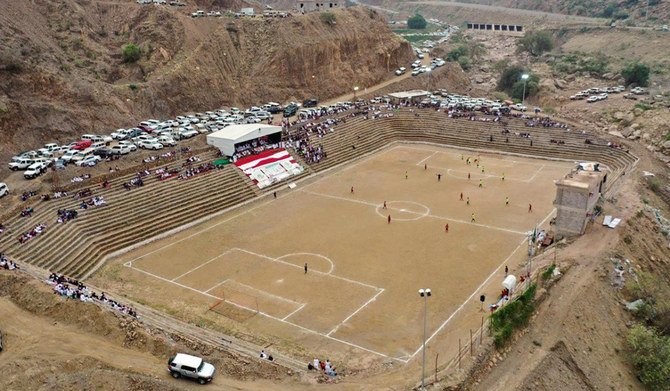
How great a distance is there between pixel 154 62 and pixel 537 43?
3847 inches

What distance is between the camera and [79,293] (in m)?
34.7

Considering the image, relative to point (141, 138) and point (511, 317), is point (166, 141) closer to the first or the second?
point (141, 138)

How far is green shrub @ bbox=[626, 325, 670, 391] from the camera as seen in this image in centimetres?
3125

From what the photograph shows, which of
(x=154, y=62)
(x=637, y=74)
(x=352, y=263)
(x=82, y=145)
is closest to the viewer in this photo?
(x=352, y=263)

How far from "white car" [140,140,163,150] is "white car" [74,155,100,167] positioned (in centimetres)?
615

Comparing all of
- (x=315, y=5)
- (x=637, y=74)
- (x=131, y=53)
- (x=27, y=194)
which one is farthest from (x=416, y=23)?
(x=27, y=194)

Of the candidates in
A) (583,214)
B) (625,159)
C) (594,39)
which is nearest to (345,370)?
(583,214)

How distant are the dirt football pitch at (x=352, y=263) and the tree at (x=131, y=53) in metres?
36.3

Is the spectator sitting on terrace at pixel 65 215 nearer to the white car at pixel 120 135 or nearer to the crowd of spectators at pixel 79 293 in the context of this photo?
the crowd of spectators at pixel 79 293

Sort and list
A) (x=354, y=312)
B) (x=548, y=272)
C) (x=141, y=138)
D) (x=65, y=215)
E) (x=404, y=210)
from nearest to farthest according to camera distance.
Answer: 1. (x=354, y=312)
2. (x=548, y=272)
3. (x=65, y=215)
4. (x=404, y=210)
5. (x=141, y=138)

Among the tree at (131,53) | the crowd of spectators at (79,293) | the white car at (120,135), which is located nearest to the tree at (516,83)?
the tree at (131,53)

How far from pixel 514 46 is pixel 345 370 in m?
147

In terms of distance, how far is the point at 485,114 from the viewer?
83562 mm

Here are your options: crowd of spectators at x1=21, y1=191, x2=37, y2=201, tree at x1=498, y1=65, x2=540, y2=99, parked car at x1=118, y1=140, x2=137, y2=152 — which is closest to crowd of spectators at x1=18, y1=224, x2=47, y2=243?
crowd of spectators at x1=21, y1=191, x2=37, y2=201
